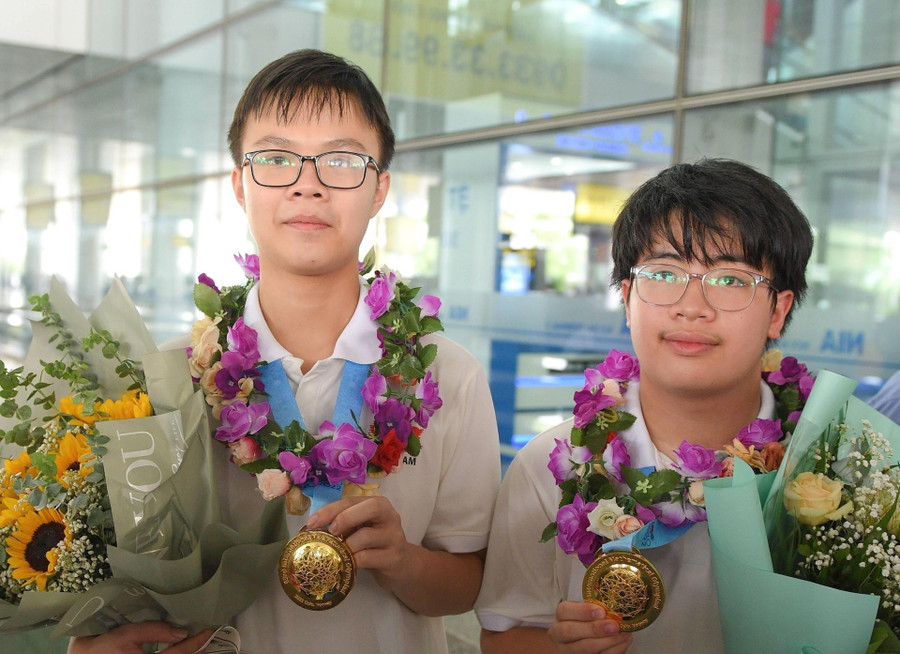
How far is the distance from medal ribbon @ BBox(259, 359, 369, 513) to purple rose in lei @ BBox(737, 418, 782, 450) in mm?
787

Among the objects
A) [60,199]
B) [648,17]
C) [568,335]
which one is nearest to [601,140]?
[648,17]

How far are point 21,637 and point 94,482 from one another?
1.66ft

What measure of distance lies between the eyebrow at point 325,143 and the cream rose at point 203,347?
416 millimetres

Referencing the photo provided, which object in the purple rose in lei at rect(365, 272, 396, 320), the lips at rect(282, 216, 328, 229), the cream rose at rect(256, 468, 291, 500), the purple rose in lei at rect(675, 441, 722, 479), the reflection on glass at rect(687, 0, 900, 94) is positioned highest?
the reflection on glass at rect(687, 0, 900, 94)

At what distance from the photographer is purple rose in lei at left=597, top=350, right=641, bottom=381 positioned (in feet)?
6.30

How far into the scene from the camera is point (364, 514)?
161cm

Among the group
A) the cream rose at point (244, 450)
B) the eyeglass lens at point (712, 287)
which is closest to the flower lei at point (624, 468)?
the eyeglass lens at point (712, 287)

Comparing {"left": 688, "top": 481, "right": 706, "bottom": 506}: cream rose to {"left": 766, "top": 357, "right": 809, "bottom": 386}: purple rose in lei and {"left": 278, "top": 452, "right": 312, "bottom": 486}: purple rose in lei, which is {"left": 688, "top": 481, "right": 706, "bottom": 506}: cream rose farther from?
{"left": 278, "top": 452, "right": 312, "bottom": 486}: purple rose in lei

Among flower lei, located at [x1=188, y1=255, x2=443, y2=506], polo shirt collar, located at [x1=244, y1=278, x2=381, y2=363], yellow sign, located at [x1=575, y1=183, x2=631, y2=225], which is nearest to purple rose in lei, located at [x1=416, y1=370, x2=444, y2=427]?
flower lei, located at [x1=188, y1=255, x2=443, y2=506]

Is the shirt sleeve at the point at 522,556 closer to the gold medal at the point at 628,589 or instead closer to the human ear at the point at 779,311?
the gold medal at the point at 628,589

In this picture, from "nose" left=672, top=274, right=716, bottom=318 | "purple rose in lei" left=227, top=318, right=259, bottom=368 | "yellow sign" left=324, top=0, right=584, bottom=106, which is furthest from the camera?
"yellow sign" left=324, top=0, right=584, bottom=106

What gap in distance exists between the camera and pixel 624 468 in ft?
5.76

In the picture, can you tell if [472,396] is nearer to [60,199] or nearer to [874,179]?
[874,179]

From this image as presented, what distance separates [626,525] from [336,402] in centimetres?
65
